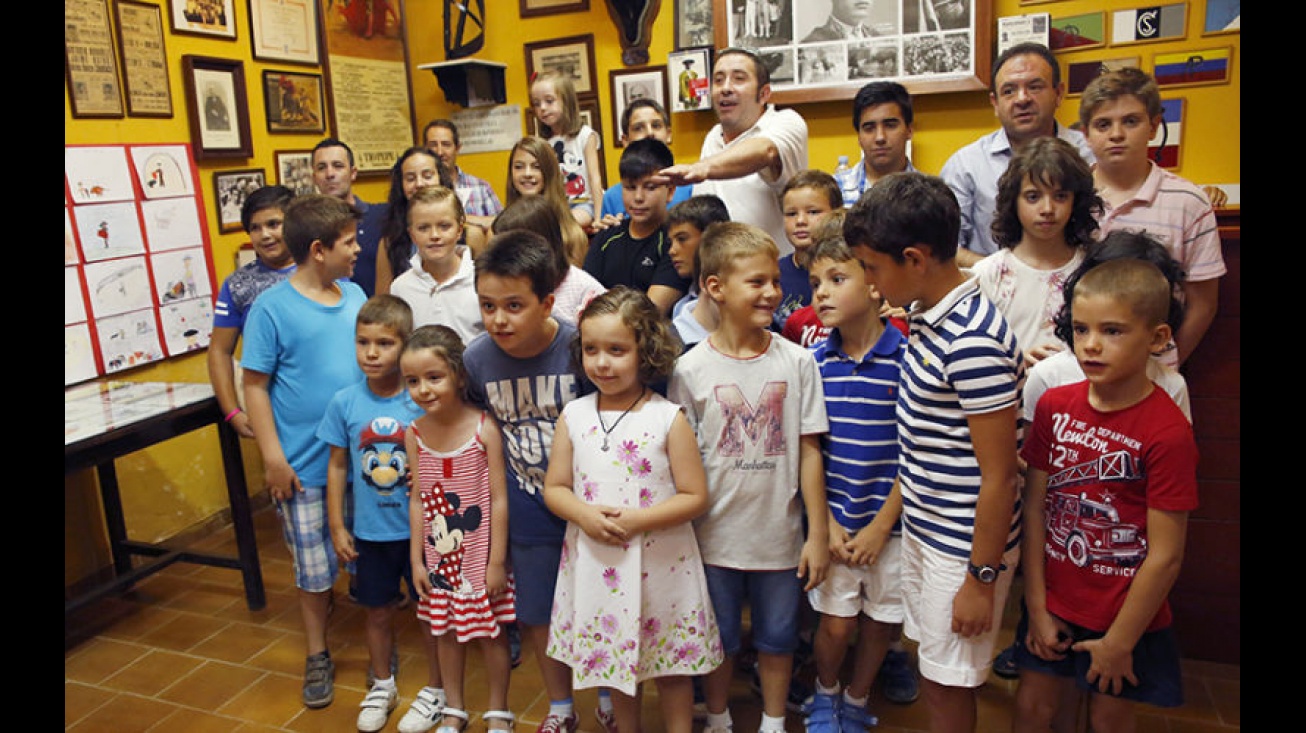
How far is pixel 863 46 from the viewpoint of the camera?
4156 millimetres

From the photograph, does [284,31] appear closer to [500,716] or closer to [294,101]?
[294,101]

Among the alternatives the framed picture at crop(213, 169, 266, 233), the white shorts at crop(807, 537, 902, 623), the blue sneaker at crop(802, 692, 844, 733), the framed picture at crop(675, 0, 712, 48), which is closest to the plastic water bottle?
the white shorts at crop(807, 537, 902, 623)

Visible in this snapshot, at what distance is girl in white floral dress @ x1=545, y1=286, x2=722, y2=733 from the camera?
6.41 feet

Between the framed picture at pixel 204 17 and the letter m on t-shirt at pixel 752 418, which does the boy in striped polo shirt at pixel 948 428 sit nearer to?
the letter m on t-shirt at pixel 752 418

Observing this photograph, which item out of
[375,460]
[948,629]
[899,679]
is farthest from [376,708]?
[948,629]

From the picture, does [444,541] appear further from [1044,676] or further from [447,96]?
[447,96]

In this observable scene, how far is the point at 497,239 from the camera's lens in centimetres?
213

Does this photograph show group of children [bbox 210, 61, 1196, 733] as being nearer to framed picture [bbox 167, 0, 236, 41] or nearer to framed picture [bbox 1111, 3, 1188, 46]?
framed picture [bbox 167, 0, 236, 41]

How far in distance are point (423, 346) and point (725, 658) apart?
1065 millimetres

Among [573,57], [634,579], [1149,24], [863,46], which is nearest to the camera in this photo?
[634,579]

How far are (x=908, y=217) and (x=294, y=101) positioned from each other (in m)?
3.53

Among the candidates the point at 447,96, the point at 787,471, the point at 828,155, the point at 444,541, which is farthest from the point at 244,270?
the point at 828,155

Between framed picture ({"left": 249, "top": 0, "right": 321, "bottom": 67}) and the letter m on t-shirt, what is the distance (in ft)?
10.5

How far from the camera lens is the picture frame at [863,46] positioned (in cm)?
397
